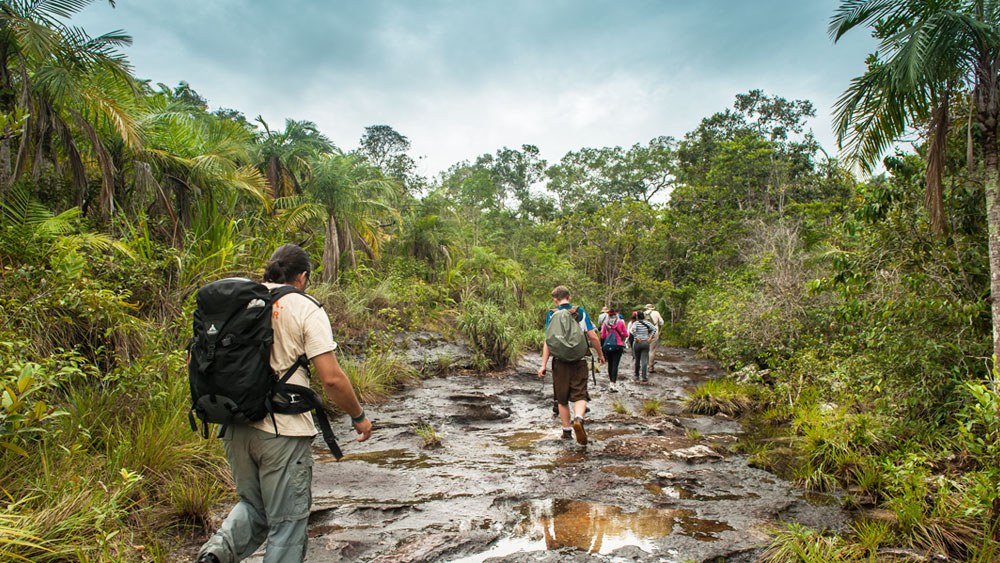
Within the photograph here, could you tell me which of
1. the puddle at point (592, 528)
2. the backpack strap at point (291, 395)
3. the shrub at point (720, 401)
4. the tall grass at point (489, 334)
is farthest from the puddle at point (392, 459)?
the tall grass at point (489, 334)

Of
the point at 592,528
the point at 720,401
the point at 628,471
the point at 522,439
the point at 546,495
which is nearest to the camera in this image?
the point at 592,528

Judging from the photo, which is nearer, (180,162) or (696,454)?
(696,454)

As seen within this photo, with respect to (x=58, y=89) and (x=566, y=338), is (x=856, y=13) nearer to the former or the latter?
(x=566, y=338)

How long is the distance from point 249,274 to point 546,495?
519 centimetres

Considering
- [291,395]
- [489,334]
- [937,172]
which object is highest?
[937,172]

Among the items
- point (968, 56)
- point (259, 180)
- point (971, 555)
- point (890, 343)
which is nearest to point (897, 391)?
point (890, 343)

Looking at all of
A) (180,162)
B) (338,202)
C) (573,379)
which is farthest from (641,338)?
(180,162)

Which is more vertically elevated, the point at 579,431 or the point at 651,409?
the point at 579,431

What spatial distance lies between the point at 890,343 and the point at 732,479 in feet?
7.25

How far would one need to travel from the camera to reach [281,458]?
2.73 m

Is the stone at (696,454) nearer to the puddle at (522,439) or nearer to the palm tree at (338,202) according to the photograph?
the puddle at (522,439)

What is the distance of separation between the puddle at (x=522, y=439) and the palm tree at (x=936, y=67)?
4898mm

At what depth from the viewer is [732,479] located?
5.73 m

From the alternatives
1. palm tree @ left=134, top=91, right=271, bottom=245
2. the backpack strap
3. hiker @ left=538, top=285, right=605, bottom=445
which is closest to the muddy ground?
hiker @ left=538, top=285, right=605, bottom=445
